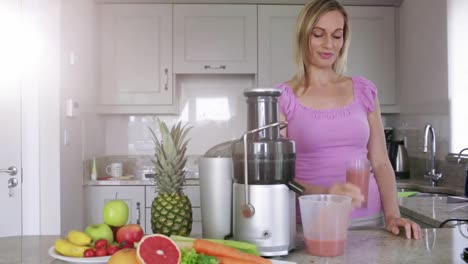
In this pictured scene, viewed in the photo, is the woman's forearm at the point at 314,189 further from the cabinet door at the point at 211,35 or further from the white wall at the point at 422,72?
the cabinet door at the point at 211,35

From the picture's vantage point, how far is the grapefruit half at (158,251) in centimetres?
79

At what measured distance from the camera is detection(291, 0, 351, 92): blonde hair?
1.30m

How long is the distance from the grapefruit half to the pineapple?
0.18 meters

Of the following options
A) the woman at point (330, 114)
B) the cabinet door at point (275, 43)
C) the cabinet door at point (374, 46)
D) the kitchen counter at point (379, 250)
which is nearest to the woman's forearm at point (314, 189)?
the woman at point (330, 114)

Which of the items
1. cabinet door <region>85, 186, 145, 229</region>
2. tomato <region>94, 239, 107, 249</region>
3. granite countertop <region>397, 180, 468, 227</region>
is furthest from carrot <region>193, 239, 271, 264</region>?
cabinet door <region>85, 186, 145, 229</region>

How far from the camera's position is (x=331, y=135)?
4.35 ft

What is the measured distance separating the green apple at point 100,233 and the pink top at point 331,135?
23.7 inches

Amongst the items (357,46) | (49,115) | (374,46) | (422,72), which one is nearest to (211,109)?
(357,46)

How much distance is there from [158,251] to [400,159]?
2652mm

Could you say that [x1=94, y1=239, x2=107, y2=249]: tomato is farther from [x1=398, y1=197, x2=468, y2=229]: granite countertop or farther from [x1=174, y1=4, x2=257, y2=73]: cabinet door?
[x1=174, y1=4, x2=257, y2=73]: cabinet door

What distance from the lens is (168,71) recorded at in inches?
128

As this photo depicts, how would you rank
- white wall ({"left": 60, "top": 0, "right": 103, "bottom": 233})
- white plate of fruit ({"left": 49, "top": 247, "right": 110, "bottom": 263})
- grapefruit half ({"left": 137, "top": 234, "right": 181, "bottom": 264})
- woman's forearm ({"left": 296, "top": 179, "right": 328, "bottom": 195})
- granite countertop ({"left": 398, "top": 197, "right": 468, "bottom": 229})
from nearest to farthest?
grapefruit half ({"left": 137, "top": 234, "right": 181, "bottom": 264}) → white plate of fruit ({"left": 49, "top": 247, "right": 110, "bottom": 263}) → woman's forearm ({"left": 296, "top": 179, "right": 328, "bottom": 195}) → granite countertop ({"left": 398, "top": 197, "right": 468, "bottom": 229}) → white wall ({"left": 60, "top": 0, "right": 103, "bottom": 233})

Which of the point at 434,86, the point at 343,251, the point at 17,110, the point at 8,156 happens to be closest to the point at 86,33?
the point at 17,110

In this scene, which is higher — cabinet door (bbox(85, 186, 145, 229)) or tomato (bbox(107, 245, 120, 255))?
tomato (bbox(107, 245, 120, 255))
